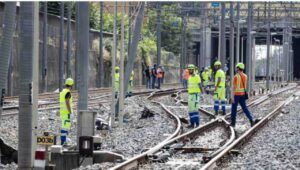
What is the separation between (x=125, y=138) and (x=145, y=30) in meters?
68.1

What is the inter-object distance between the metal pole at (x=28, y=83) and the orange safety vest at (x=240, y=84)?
34.6 ft

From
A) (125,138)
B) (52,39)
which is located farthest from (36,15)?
(52,39)

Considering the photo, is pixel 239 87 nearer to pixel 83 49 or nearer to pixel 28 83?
pixel 83 49

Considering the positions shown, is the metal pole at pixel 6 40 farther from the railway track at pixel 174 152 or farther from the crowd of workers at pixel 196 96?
the crowd of workers at pixel 196 96

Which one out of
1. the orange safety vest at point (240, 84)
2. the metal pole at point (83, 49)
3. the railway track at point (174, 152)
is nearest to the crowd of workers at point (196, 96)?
the orange safety vest at point (240, 84)

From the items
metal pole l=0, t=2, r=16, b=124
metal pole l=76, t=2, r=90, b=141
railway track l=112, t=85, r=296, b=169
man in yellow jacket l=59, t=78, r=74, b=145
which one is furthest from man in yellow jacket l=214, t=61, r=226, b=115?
metal pole l=0, t=2, r=16, b=124

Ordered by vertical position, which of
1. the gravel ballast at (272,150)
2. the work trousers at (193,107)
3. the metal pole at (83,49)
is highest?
the metal pole at (83,49)

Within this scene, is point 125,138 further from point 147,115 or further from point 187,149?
point 147,115

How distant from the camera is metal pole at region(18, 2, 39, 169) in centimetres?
1229

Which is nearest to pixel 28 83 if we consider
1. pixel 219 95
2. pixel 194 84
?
pixel 194 84

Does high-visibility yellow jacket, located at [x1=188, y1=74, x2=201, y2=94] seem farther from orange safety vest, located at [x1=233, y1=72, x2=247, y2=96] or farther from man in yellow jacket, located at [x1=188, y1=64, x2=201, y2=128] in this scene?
orange safety vest, located at [x1=233, y1=72, x2=247, y2=96]

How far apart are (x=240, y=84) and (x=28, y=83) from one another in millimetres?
10784

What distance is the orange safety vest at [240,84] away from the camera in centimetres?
2206

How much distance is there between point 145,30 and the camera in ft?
286
